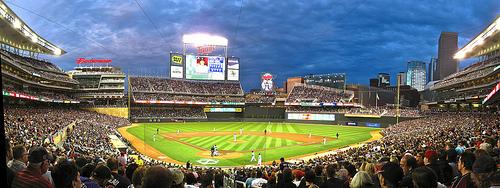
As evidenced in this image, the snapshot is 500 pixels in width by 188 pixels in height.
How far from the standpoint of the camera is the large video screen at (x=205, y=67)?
8156cm

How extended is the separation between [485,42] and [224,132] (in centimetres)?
4576

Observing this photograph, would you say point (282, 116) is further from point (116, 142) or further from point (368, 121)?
point (116, 142)

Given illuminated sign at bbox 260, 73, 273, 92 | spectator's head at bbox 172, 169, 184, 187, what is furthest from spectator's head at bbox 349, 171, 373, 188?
illuminated sign at bbox 260, 73, 273, 92

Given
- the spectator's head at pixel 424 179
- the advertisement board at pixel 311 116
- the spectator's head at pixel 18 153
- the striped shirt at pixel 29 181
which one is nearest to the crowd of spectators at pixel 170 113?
the advertisement board at pixel 311 116

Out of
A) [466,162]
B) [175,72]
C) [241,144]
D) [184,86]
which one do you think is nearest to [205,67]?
[175,72]

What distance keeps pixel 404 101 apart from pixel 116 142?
10668 cm

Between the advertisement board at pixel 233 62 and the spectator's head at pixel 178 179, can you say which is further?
the advertisement board at pixel 233 62

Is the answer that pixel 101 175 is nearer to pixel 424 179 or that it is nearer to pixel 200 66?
pixel 424 179

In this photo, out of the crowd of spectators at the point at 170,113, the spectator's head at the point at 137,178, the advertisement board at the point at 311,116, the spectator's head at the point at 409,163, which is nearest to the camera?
the spectator's head at the point at 137,178

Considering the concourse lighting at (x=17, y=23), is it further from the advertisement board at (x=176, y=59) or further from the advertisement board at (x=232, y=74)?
the advertisement board at (x=232, y=74)

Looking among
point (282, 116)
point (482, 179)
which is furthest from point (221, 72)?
point (482, 179)

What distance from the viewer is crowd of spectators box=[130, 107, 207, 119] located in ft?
234

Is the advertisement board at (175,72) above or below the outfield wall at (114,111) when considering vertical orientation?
above

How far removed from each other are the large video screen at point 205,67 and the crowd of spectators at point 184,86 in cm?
500
